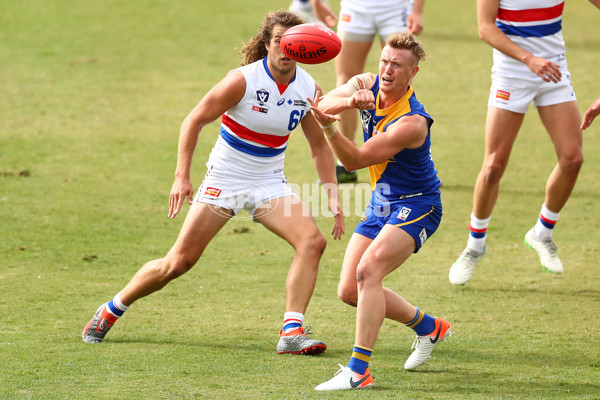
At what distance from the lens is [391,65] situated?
5.75m

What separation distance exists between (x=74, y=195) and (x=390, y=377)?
5329 millimetres

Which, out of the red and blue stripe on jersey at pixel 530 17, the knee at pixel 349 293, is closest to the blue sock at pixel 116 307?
the knee at pixel 349 293

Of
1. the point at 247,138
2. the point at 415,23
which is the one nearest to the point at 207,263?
the point at 247,138

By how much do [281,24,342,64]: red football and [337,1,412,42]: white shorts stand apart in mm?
4300

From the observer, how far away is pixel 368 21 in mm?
10234

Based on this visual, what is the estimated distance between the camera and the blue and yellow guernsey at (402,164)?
5.80 m

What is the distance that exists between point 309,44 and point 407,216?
1.27 metres

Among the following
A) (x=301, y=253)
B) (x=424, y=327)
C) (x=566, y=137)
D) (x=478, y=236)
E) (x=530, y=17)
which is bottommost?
(x=478, y=236)

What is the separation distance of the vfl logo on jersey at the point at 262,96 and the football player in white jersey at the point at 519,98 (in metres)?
2.17

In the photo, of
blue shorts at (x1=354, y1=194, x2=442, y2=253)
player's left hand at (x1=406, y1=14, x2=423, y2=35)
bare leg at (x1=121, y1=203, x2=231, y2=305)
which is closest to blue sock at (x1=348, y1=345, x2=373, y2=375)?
blue shorts at (x1=354, y1=194, x2=442, y2=253)

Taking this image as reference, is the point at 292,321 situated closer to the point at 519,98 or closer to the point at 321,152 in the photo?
the point at 321,152

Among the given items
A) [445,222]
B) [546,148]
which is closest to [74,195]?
[445,222]

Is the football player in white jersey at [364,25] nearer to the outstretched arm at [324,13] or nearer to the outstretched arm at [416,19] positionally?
the outstretched arm at [416,19]

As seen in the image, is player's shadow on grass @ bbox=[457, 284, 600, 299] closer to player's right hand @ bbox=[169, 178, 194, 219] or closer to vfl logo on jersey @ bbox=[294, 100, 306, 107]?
vfl logo on jersey @ bbox=[294, 100, 306, 107]
